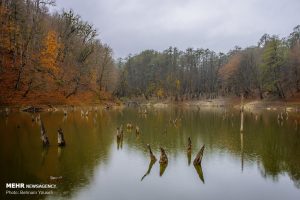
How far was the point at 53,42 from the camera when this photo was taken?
77.8 metres

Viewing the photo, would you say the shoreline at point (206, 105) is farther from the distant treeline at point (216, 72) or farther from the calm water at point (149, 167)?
the calm water at point (149, 167)

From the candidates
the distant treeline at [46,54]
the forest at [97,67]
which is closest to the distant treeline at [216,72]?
the forest at [97,67]

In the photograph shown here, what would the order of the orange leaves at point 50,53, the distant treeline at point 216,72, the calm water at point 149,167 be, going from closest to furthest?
the calm water at point 149,167 < the orange leaves at point 50,53 < the distant treeline at point 216,72

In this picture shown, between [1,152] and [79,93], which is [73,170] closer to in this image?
[1,152]

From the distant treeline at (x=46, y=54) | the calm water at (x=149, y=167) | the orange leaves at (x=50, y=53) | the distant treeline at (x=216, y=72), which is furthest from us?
the distant treeline at (x=216, y=72)

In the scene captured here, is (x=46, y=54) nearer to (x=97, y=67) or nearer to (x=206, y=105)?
(x=97, y=67)

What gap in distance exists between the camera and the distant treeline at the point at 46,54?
218 ft

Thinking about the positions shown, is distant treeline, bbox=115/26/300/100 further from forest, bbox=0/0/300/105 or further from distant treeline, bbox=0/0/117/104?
distant treeline, bbox=0/0/117/104

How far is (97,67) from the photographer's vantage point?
10306 centimetres

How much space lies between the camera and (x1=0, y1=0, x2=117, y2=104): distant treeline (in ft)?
218

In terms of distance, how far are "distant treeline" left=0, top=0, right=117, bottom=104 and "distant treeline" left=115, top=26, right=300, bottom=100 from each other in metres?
29.1

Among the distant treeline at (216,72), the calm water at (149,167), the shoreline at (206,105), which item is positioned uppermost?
the distant treeline at (216,72)

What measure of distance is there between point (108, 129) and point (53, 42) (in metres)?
42.6

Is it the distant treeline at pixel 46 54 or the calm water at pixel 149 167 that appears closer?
the calm water at pixel 149 167
